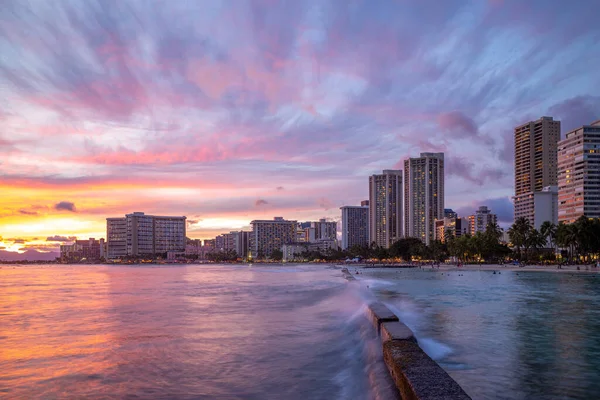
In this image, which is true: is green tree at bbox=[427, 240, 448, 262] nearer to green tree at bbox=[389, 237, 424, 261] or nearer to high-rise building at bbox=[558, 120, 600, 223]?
green tree at bbox=[389, 237, 424, 261]

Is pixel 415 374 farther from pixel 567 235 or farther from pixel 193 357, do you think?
pixel 567 235

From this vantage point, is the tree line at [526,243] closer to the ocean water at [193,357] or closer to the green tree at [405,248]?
the green tree at [405,248]

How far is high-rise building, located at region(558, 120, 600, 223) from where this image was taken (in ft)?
563

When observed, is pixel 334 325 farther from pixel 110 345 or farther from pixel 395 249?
pixel 395 249

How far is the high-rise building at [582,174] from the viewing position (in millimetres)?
171750

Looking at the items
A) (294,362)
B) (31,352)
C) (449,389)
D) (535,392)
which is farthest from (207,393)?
(31,352)

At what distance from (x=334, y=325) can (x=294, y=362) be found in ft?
24.3

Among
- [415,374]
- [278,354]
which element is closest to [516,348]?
[278,354]

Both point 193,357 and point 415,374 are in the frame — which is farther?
point 193,357

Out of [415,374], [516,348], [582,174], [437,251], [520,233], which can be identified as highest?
[582,174]

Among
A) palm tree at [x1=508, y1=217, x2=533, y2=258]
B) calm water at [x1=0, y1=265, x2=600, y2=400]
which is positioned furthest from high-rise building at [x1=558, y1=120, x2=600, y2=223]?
calm water at [x1=0, y1=265, x2=600, y2=400]

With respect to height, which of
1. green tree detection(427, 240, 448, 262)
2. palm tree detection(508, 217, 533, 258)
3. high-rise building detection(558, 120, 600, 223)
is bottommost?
green tree detection(427, 240, 448, 262)

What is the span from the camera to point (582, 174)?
6845 inches

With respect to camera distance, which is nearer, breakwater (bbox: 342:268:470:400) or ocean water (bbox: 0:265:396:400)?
breakwater (bbox: 342:268:470:400)
